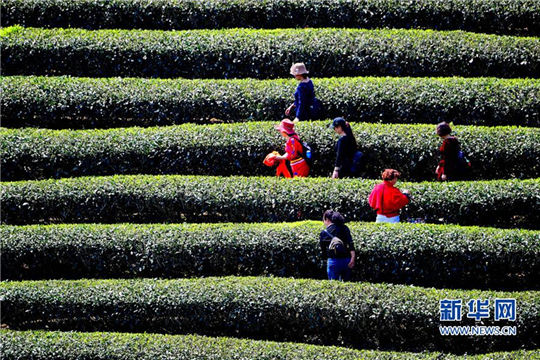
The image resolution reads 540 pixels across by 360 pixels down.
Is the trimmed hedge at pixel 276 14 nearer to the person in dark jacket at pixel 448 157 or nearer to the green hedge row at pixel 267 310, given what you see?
the person in dark jacket at pixel 448 157

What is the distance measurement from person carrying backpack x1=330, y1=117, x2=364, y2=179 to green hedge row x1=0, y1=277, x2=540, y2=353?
2.66 m

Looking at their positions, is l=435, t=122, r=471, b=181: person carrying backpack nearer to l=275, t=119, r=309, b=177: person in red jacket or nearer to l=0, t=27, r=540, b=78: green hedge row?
l=275, t=119, r=309, b=177: person in red jacket

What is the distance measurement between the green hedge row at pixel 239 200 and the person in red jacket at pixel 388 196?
74 centimetres

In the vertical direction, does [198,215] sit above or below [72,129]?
below

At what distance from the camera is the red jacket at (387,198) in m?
13.9

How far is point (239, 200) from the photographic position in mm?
15148

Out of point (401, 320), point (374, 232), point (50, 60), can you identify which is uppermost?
point (50, 60)

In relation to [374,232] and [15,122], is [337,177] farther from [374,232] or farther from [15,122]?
[15,122]

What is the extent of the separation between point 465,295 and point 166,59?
898 cm

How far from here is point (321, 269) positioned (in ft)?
46.2

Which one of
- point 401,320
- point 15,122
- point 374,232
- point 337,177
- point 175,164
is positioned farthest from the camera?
point 15,122

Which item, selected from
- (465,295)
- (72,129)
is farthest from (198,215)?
(465,295)

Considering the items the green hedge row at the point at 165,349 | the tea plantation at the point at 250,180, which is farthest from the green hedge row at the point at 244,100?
the green hedge row at the point at 165,349

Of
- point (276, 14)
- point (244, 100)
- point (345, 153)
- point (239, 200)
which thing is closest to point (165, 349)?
point (239, 200)
